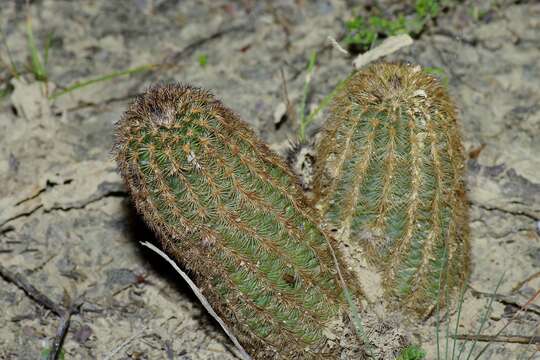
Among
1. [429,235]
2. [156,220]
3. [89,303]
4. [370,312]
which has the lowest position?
[89,303]

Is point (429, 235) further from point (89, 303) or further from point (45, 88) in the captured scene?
point (45, 88)

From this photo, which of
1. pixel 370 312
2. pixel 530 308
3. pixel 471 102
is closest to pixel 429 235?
pixel 370 312

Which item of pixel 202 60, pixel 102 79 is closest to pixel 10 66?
pixel 102 79

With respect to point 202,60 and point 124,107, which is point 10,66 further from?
point 202,60

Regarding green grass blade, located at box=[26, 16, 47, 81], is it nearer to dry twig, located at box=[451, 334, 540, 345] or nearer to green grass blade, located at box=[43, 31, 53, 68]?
green grass blade, located at box=[43, 31, 53, 68]

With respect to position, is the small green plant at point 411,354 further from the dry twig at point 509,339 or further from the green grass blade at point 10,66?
the green grass blade at point 10,66

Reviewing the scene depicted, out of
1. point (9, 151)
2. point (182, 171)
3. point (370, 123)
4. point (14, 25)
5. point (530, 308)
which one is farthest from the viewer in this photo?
point (14, 25)
